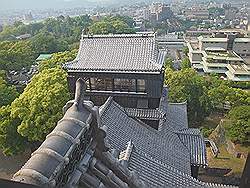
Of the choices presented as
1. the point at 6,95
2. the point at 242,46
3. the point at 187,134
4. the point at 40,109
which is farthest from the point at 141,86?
the point at 242,46

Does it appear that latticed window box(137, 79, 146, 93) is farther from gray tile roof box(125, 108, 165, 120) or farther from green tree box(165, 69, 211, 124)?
green tree box(165, 69, 211, 124)

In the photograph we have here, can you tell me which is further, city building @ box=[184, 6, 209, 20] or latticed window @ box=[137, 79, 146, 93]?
city building @ box=[184, 6, 209, 20]

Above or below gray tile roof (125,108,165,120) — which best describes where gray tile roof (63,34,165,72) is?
above

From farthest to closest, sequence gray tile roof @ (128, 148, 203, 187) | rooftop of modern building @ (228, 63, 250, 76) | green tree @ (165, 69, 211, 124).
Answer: rooftop of modern building @ (228, 63, 250, 76) → green tree @ (165, 69, 211, 124) → gray tile roof @ (128, 148, 203, 187)

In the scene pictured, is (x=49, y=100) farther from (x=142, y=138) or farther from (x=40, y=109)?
(x=142, y=138)

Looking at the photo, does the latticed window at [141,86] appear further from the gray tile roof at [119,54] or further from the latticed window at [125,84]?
the gray tile roof at [119,54]

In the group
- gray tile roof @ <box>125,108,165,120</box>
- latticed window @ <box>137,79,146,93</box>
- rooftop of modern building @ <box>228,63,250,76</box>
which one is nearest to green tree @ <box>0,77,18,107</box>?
gray tile roof @ <box>125,108,165,120</box>
